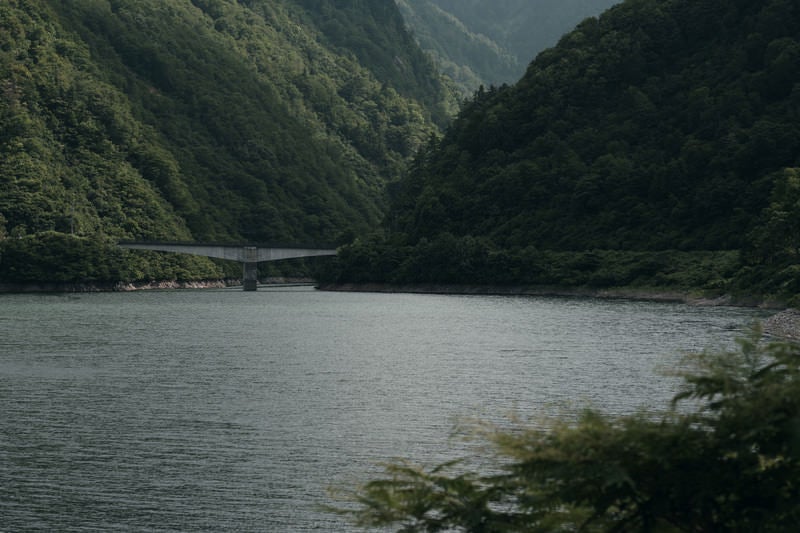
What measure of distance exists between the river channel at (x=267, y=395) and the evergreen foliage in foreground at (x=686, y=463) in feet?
3.82

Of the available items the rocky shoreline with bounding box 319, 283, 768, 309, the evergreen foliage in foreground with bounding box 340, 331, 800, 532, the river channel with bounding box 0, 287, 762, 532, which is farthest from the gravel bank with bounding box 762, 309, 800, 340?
the evergreen foliage in foreground with bounding box 340, 331, 800, 532

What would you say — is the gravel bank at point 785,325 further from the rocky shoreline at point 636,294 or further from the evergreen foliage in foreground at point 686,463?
the evergreen foliage in foreground at point 686,463

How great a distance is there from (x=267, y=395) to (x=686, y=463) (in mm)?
52586

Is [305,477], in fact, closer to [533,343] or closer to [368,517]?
[368,517]

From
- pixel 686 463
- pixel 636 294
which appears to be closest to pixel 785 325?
pixel 636 294

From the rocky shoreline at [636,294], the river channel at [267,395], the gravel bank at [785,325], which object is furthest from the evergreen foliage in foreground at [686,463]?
the rocky shoreline at [636,294]

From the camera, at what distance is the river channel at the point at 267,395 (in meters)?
38.7

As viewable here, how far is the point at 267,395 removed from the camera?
6650 centimetres

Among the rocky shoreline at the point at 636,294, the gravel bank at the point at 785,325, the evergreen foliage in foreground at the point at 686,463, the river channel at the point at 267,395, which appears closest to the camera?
the evergreen foliage in foreground at the point at 686,463

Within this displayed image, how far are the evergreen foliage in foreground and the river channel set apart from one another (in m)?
1.16

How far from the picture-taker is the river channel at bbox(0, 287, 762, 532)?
38.7m

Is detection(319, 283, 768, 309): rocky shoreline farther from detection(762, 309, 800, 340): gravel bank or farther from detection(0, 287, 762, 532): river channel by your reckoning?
detection(762, 309, 800, 340): gravel bank

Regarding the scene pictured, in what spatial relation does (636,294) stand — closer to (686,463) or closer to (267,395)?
(267,395)

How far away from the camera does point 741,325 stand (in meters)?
107
